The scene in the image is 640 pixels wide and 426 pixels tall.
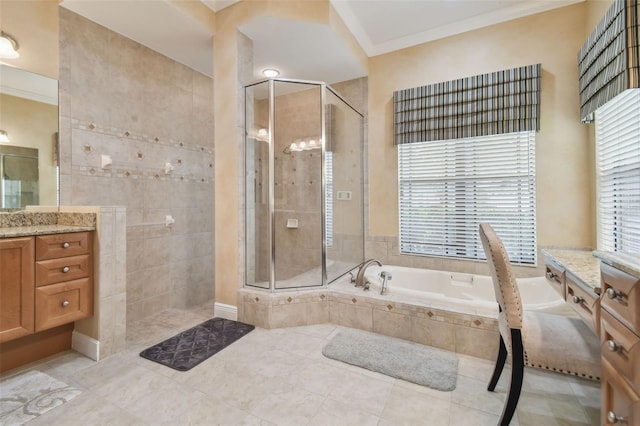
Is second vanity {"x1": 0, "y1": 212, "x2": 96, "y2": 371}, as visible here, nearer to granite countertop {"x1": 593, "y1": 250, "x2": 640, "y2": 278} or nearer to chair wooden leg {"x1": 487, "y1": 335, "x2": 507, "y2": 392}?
chair wooden leg {"x1": 487, "y1": 335, "x2": 507, "y2": 392}

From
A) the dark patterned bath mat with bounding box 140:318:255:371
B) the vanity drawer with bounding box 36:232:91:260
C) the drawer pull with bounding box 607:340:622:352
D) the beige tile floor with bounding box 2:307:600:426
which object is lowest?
the beige tile floor with bounding box 2:307:600:426

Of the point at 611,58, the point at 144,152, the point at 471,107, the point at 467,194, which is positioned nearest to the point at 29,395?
the point at 144,152

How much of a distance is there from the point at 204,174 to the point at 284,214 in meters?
1.27

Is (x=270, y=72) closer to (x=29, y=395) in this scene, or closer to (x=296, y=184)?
(x=296, y=184)

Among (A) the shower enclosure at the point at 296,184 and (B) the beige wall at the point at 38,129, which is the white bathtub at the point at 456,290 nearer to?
(A) the shower enclosure at the point at 296,184

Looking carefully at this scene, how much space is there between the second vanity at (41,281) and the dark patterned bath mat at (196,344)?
1.83 feet

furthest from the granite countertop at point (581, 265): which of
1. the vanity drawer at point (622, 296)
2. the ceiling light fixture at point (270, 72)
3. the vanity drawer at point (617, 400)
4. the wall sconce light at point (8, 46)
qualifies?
the wall sconce light at point (8, 46)

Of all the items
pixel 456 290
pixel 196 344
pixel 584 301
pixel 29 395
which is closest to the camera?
pixel 584 301

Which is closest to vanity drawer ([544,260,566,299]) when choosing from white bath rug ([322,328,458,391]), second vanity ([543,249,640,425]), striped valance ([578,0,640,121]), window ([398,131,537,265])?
second vanity ([543,249,640,425])

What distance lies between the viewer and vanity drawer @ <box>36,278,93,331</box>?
1716 mm

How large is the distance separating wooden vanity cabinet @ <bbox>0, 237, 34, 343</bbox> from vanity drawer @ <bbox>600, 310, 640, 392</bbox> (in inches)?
109

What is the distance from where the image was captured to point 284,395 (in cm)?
156

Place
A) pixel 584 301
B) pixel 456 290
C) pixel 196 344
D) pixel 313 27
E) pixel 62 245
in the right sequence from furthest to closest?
pixel 456 290
pixel 313 27
pixel 196 344
pixel 62 245
pixel 584 301

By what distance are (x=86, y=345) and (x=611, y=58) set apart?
3994 mm
